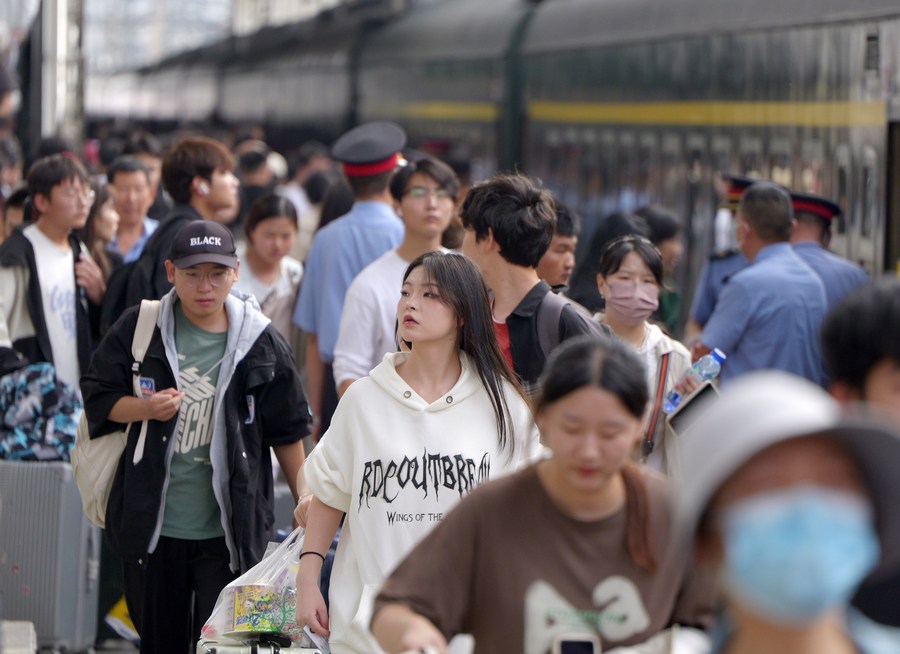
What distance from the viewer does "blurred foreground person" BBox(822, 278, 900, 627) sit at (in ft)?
8.75

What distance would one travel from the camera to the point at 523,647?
285 centimetres

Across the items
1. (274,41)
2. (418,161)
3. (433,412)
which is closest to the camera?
(433,412)

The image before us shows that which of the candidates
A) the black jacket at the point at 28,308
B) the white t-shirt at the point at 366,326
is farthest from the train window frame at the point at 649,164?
the white t-shirt at the point at 366,326

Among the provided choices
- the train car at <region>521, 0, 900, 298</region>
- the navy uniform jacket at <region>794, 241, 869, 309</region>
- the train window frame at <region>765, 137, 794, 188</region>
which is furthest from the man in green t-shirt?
the train window frame at <region>765, 137, 794, 188</region>

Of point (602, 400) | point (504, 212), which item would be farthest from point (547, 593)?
point (504, 212)

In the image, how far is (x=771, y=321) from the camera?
7.02 m

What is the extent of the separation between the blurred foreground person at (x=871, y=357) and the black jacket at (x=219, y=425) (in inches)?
104

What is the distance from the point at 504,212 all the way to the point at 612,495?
2.26 m

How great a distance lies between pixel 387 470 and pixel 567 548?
1.19 m

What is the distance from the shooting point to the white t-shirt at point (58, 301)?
22.6ft

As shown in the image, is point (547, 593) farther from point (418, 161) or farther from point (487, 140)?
point (487, 140)

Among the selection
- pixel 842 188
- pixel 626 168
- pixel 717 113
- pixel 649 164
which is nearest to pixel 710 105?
pixel 717 113

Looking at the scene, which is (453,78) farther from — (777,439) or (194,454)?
(777,439)

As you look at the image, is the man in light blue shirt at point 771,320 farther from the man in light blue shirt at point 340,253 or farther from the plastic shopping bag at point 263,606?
the plastic shopping bag at point 263,606
